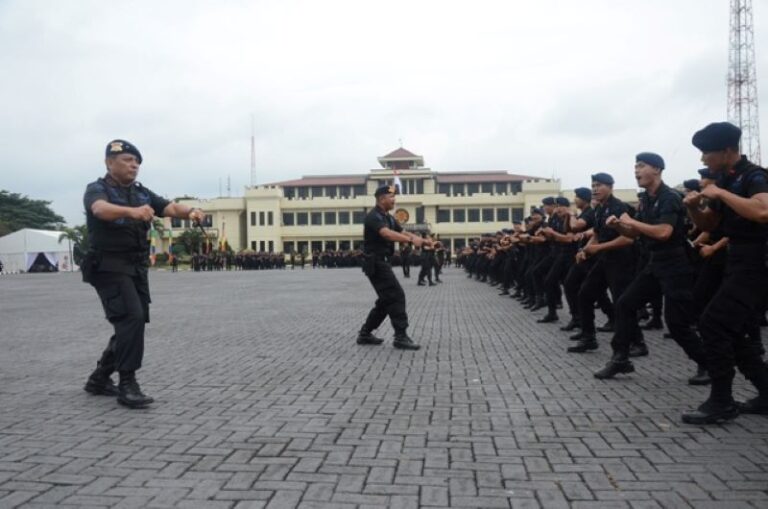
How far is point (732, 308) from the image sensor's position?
13.9 ft

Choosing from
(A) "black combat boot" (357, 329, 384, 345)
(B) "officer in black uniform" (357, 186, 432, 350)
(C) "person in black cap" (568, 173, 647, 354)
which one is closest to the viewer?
(C) "person in black cap" (568, 173, 647, 354)

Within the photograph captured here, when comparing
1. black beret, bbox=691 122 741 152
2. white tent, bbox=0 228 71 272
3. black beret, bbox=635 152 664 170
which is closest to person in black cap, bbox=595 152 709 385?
black beret, bbox=635 152 664 170

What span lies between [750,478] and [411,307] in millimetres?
10532

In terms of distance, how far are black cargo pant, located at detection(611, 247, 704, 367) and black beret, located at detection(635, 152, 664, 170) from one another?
0.73 meters

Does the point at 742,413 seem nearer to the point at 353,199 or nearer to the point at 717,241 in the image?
the point at 717,241

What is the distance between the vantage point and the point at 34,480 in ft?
11.1

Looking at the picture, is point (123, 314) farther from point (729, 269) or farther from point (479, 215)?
point (479, 215)

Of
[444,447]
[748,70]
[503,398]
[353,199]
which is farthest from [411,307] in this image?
[353,199]

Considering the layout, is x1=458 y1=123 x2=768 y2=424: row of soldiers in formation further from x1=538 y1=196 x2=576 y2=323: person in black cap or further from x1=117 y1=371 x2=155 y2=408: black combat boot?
x1=117 y1=371 x2=155 y2=408: black combat boot

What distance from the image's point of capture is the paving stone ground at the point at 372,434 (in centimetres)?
316

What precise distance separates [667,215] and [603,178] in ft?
6.89

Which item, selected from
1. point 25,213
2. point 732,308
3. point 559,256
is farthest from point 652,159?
point 25,213

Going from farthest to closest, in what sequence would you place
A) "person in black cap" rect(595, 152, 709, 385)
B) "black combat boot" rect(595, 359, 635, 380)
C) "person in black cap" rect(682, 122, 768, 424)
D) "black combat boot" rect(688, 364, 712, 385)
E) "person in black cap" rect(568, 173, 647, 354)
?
"person in black cap" rect(568, 173, 647, 354) < "black combat boot" rect(595, 359, 635, 380) < "black combat boot" rect(688, 364, 712, 385) < "person in black cap" rect(595, 152, 709, 385) < "person in black cap" rect(682, 122, 768, 424)

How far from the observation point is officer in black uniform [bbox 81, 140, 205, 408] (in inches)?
196
